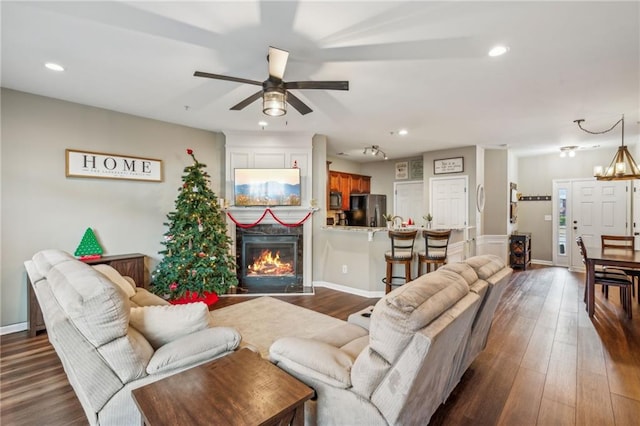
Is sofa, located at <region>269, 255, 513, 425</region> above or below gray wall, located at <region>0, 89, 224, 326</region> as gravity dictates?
below

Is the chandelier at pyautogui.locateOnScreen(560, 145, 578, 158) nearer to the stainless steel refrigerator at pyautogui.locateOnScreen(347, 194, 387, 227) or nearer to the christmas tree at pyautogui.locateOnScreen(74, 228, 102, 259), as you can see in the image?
the stainless steel refrigerator at pyautogui.locateOnScreen(347, 194, 387, 227)

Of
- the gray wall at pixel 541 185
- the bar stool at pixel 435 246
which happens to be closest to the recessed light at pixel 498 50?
the bar stool at pixel 435 246

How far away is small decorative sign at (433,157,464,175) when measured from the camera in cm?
615

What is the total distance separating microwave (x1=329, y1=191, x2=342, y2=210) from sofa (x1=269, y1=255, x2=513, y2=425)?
16.7 ft

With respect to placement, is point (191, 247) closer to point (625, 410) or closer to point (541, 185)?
point (625, 410)

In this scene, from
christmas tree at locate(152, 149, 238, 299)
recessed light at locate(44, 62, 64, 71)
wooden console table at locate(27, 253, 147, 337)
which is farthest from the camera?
christmas tree at locate(152, 149, 238, 299)

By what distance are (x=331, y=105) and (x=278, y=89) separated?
1501mm

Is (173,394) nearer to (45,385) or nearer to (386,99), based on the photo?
(45,385)

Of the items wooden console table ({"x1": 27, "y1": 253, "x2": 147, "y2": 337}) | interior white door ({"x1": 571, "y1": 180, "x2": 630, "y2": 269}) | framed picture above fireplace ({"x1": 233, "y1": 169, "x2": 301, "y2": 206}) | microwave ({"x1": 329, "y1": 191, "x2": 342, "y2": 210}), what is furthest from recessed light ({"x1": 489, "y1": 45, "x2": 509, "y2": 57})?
interior white door ({"x1": 571, "y1": 180, "x2": 630, "y2": 269})

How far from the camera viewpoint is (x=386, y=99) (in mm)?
3492

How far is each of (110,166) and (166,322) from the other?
3096mm

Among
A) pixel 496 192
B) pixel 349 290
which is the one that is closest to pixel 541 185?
pixel 496 192

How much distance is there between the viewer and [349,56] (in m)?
2.51

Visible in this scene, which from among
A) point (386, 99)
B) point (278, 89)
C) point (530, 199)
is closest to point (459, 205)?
point (530, 199)
